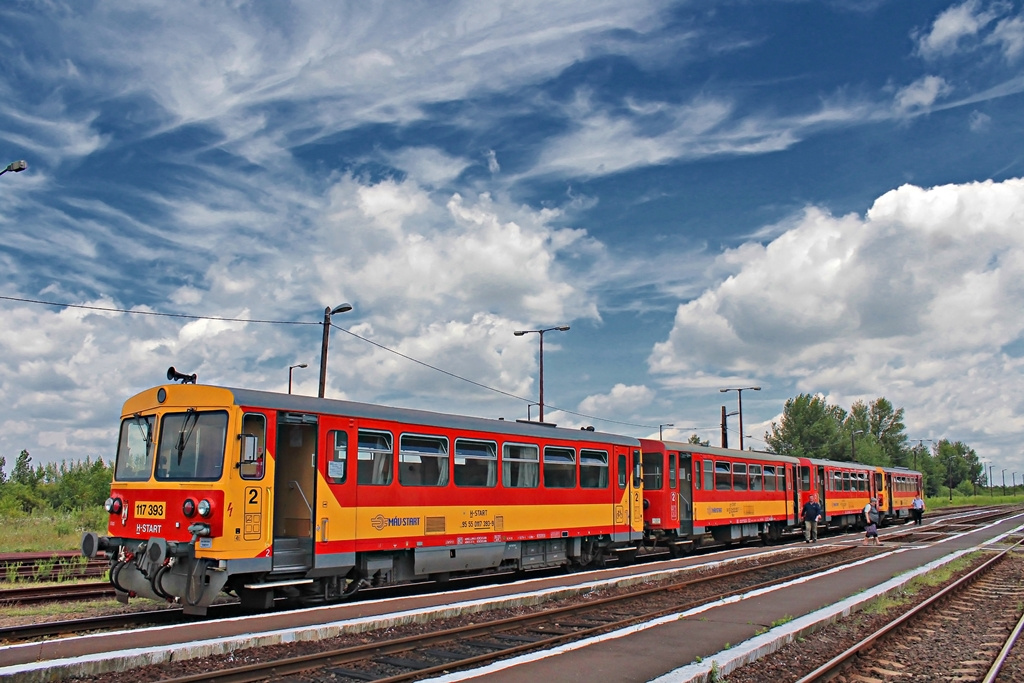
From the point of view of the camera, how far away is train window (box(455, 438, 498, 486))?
15305 mm

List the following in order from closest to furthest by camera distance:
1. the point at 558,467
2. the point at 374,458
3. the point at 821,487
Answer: the point at 374,458 < the point at 558,467 < the point at 821,487

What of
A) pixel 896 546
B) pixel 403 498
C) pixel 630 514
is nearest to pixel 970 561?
pixel 896 546

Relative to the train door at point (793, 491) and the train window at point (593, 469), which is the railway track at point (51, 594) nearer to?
the train window at point (593, 469)

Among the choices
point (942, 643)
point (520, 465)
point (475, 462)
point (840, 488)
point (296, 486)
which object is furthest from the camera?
point (840, 488)

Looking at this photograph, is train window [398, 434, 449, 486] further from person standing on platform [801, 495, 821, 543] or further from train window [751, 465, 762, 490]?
person standing on platform [801, 495, 821, 543]

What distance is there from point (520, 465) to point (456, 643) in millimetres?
6709

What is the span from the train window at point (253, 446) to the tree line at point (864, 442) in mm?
56710

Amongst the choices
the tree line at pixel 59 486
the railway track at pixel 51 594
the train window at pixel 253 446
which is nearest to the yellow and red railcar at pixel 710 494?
the train window at pixel 253 446

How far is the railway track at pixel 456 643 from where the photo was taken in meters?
8.60

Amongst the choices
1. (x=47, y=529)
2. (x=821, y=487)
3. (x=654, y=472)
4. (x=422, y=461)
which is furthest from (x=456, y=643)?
(x=821, y=487)

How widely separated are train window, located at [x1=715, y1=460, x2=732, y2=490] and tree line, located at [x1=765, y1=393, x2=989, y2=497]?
1544 inches

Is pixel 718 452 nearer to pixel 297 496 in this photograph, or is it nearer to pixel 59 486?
pixel 297 496

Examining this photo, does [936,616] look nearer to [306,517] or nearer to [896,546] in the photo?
[306,517]

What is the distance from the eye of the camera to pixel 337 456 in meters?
13.0
